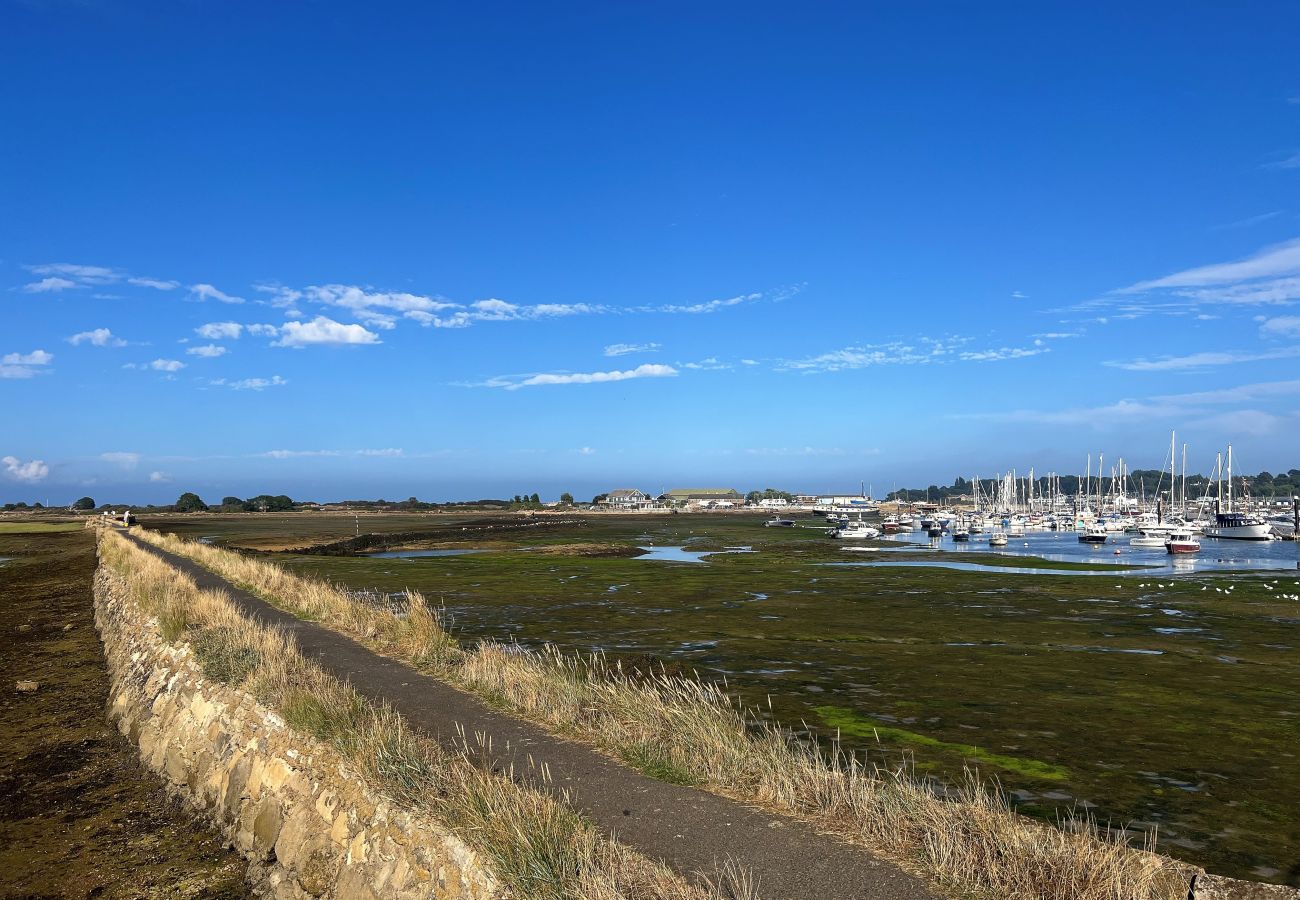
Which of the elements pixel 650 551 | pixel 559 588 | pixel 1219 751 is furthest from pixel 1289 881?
pixel 650 551

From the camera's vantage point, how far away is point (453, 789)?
8.03m

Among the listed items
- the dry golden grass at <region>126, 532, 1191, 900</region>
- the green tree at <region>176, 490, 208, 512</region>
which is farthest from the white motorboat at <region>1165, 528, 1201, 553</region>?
the green tree at <region>176, 490, 208, 512</region>

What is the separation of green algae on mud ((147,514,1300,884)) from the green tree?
482 ft

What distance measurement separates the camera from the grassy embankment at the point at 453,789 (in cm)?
614

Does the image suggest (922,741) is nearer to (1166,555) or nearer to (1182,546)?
(1166,555)

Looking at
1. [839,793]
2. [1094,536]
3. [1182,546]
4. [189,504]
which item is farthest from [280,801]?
[189,504]

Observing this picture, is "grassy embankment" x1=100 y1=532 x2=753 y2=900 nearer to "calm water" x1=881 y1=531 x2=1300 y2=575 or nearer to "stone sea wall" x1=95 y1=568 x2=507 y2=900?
"stone sea wall" x1=95 y1=568 x2=507 y2=900

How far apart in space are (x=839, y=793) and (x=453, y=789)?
3695 mm

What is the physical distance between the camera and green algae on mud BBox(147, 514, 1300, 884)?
447 inches

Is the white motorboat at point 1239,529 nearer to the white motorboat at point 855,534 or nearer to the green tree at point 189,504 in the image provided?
the white motorboat at point 855,534

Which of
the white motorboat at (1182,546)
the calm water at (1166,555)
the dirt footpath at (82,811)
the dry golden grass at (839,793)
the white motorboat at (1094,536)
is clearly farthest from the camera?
the white motorboat at (1094,536)

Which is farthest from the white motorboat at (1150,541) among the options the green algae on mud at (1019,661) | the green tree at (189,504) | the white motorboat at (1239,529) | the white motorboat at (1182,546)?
the green tree at (189,504)

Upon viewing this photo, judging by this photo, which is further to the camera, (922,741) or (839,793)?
(922,741)

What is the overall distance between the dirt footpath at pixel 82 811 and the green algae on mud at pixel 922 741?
31.1ft
